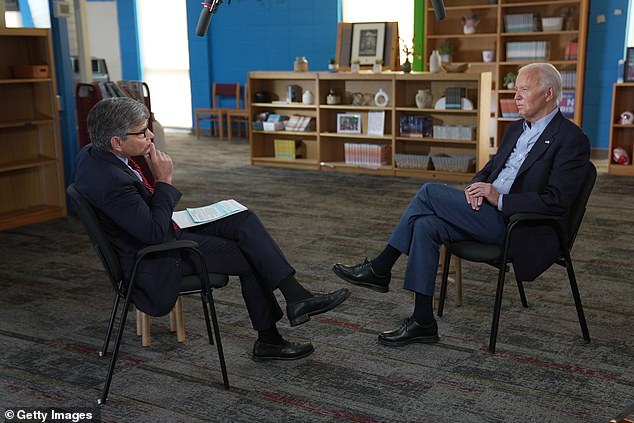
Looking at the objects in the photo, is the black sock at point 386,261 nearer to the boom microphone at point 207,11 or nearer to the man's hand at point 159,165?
the man's hand at point 159,165

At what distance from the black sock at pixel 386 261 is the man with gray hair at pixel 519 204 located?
17mm

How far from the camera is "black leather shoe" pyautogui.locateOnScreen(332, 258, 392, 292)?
3635 millimetres

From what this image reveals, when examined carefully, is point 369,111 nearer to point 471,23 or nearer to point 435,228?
point 471,23

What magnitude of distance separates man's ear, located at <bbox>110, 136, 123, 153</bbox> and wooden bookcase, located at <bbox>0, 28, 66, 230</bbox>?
3.31 metres

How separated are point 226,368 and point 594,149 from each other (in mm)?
7396

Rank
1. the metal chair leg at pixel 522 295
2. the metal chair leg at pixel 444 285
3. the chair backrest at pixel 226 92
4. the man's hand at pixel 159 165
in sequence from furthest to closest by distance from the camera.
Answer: the chair backrest at pixel 226 92 → the metal chair leg at pixel 522 295 → the metal chair leg at pixel 444 285 → the man's hand at pixel 159 165

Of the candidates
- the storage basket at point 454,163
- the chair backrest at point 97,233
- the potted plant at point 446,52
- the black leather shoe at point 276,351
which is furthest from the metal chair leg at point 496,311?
the potted plant at point 446,52

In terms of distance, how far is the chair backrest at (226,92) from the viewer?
12197 millimetres

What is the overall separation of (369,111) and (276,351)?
5.53m

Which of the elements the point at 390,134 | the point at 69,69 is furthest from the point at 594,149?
the point at 69,69

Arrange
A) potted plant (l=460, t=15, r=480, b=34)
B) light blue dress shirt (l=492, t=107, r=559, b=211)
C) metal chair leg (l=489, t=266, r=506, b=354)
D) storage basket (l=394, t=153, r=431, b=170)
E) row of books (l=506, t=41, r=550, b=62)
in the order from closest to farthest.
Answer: metal chair leg (l=489, t=266, r=506, b=354)
light blue dress shirt (l=492, t=107, r=559, b=211)
storage basket (l=394, t=153, r=431, b=170)
row of books (l=506, t=41, r=550, b=62)
potted plant (l=460, t=15, r=480, b=34)

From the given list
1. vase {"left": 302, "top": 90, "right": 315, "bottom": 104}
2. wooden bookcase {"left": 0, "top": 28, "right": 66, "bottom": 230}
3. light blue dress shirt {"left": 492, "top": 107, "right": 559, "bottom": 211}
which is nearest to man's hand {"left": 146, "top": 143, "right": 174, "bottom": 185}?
light blue dress shirt {"left": 492, "top": 107, "right": 559, "bottom": 211}

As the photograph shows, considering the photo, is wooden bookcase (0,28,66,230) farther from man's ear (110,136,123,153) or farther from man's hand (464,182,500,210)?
man's hand (464,182,500,210)

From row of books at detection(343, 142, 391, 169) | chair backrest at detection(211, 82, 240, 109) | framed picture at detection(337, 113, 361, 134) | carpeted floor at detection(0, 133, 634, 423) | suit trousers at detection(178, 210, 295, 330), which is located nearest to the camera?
carpeted floor at detection(0, 133, 634, 423)
